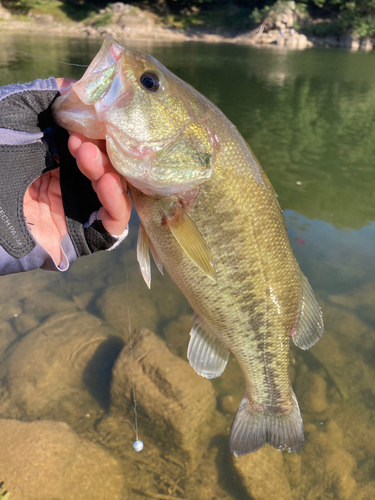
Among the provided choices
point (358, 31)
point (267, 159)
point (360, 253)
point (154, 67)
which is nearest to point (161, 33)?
point (358, 31)

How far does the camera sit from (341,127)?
1314 centimetres

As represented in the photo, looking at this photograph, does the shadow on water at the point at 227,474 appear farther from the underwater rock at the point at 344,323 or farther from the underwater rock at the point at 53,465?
the underwater rock at the point at 344,323

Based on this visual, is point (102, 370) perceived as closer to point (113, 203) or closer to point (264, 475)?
point (264, 475)

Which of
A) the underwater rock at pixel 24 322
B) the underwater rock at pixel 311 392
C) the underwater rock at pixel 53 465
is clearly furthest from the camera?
the underwater rock at pixel 24 322

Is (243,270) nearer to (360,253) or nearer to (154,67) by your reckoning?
(154,67)

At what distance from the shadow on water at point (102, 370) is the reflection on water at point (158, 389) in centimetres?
1

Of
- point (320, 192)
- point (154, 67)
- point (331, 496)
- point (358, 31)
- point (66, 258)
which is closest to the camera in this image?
point (154, 67)

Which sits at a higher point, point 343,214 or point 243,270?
point 243,270

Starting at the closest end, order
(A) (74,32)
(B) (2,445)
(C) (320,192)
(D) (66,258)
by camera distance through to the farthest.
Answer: (D) (66,258) < (B) (2,445) < (C) (320,192) < (A) (74,32)

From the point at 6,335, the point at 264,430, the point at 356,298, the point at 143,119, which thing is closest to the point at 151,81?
the point at 143,119

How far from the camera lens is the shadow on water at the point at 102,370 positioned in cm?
450

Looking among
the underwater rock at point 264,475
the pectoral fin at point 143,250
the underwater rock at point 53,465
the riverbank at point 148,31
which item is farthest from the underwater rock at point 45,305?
the riverbank at point 148,31

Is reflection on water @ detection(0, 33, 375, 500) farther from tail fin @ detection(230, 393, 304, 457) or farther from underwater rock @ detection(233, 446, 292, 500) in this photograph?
tail fin @ detection(230, 393, 304, 457)

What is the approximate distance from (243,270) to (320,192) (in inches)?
276
